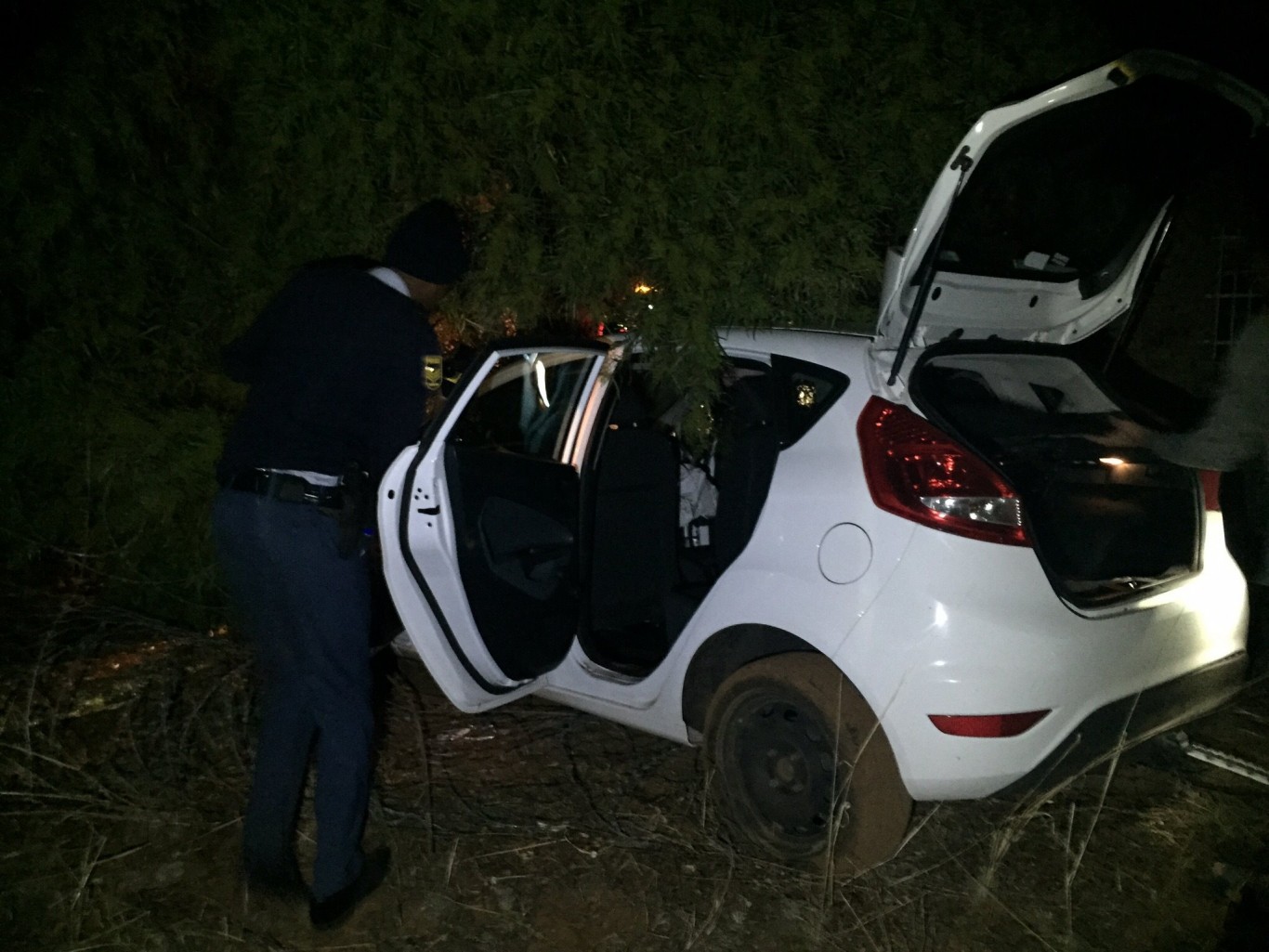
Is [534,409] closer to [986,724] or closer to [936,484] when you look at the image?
[936,484]

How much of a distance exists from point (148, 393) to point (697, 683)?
3.02 meters

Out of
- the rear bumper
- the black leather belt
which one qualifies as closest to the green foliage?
the black leather belt

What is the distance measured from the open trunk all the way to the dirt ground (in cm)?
60

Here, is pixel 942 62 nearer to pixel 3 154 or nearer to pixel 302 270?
pixel 302 270

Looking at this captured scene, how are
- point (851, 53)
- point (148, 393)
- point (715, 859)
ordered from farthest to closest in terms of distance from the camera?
1. point (148, 393)
2. point (851, 53)
3. point (715, 859)

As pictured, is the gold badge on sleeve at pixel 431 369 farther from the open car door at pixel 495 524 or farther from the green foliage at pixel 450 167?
the green foliage at pixel 450 167

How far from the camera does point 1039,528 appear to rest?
2.67 meters

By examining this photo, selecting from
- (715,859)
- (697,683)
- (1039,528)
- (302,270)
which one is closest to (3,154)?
(302,270)

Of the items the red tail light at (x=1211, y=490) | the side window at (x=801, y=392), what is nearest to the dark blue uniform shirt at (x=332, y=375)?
the side window at (x=801, y=392)

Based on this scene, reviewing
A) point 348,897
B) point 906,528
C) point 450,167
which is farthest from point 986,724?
point 450,167

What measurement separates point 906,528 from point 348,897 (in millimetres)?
1933

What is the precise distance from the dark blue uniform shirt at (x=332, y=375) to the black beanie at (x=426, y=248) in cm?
16

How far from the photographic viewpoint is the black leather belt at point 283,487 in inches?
106

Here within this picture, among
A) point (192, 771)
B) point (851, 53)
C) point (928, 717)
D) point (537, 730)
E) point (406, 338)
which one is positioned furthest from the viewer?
point (537, 730)
